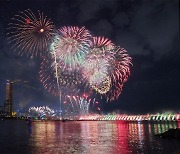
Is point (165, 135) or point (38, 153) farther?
point (165, 135)

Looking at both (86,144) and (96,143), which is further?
(96,143)

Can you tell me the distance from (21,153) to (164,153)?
16.0 metres

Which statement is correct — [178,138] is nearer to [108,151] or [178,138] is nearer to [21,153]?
[108,151]

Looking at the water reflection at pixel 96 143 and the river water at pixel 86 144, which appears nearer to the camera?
the river water at pixel 86 144

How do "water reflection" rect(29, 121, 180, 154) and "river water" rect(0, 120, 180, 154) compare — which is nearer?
"river water" rect(0, 120, 180, 154)

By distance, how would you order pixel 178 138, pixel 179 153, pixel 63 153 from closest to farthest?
pixel 179 153 < pixel 63 153 < pixel 178 138

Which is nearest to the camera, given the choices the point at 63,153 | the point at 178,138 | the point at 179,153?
the point at 179,153

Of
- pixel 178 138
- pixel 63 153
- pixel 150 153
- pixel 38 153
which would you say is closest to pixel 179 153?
pixel 150 153

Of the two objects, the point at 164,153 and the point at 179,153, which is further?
the point at 164,153

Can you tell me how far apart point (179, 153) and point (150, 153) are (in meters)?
9.46

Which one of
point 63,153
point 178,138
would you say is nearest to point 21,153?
point 63,153

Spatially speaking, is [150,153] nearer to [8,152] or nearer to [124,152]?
[124,152]

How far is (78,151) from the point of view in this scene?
1298 inches

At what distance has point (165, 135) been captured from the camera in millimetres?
53219
